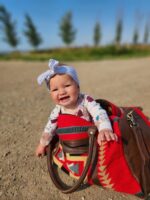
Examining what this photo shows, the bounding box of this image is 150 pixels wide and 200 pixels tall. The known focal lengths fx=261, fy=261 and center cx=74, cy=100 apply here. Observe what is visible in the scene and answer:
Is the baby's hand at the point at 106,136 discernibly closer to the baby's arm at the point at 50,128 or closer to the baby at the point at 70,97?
the baby at the point at 70,97

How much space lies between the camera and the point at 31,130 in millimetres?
2816

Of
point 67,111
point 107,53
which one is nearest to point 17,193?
point 67,111

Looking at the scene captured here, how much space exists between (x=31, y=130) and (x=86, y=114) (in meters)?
1.04

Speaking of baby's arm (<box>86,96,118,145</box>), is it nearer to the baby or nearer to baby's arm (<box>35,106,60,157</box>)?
the baby

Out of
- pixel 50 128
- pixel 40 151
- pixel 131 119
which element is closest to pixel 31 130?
pixel 40 151

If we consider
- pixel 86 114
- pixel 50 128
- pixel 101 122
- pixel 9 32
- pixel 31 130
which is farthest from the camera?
pixel 9 32

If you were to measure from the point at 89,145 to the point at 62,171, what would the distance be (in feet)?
1.61

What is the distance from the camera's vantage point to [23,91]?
4.90 m

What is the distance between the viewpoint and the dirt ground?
1.82m

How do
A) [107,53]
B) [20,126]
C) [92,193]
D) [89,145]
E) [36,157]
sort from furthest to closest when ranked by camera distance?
[107,53] → [20,126] → [36,157] → [92,193] → [89,145]

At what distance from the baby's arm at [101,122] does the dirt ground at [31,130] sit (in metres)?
0.43

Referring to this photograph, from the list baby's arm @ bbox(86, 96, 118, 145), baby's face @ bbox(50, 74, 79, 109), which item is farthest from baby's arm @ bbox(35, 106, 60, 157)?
baby's arm @ bbox(86, 96, 118, 145)

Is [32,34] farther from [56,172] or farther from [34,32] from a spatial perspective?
[56,172]

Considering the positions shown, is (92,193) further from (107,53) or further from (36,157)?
(107,53)
